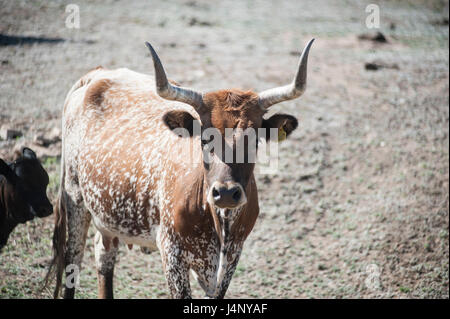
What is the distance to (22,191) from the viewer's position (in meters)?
→ 5.29

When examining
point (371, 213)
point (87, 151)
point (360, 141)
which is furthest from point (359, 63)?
point (87, 151)

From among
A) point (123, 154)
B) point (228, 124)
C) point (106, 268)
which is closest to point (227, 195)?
point (228, 124)

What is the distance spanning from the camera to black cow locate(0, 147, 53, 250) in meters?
5.23

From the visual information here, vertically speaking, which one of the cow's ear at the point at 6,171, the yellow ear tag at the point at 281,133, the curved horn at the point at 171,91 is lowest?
the cow's ear at the point at 6,171

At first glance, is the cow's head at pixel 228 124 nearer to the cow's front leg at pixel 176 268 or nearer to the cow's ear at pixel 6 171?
the cow's front leg at pixel 176 268

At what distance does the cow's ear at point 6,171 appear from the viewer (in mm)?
5070

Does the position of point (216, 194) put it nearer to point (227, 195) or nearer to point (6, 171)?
point (227, 195)

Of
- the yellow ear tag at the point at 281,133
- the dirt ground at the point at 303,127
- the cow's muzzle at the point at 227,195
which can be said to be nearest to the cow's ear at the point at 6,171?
the dirt ground at the point at 303,127

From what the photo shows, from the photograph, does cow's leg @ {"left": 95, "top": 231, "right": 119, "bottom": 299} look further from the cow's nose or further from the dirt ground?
the cow's nose

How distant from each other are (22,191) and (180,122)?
6.63ft

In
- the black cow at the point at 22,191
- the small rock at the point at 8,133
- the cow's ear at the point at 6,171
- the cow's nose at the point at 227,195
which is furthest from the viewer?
the small rock at the point at 8,133

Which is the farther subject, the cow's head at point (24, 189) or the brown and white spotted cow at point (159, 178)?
the cow's head at point (24, 189)

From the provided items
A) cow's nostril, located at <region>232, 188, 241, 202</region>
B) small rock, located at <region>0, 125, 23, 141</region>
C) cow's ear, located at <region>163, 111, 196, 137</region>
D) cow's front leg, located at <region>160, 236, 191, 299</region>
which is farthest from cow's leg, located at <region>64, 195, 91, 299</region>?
small rock, located at <region>0, 125, 23, 141</region>

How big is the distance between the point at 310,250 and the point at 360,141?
10.4 ft
